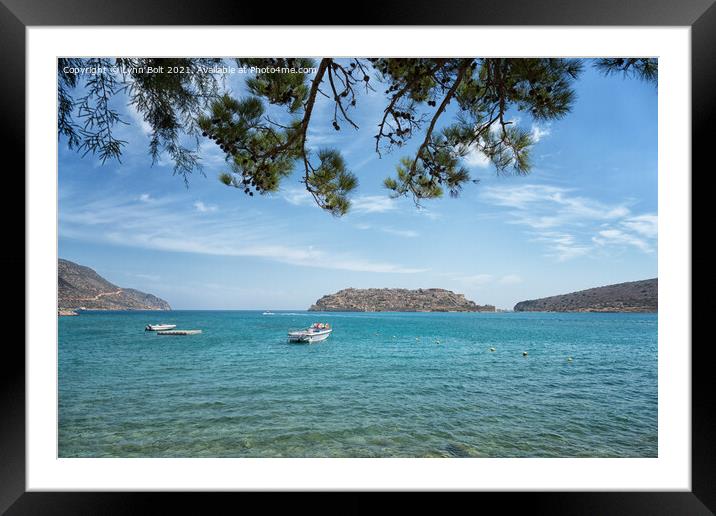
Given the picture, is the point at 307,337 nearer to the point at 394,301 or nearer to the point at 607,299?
the point at 394,301

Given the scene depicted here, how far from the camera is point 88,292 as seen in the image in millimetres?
10789

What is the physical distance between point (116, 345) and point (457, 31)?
13.4 metres

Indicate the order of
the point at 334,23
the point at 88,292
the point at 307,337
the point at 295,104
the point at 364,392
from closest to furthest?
the point at 334,23 < the point at 295,104 < the point at 364,392 < the point at 88,292 < the point at 307,337

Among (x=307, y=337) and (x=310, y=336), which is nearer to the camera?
(x=307, y=337)

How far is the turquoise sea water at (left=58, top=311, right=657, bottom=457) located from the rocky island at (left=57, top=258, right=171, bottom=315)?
4.11ft

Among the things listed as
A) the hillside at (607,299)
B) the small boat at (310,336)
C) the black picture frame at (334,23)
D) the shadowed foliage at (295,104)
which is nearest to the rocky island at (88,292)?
the small boat at (310,336)

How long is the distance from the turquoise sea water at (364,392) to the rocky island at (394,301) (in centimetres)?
111

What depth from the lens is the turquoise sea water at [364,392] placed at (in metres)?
4.16

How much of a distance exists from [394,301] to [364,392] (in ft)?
28.3

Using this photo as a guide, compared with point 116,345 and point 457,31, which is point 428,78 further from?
point 116,345

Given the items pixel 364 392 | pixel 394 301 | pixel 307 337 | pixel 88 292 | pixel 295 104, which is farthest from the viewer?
pixel 394 301

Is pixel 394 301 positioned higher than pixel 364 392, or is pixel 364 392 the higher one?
pixel 394 301

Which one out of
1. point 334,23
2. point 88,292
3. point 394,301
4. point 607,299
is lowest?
point 394,301

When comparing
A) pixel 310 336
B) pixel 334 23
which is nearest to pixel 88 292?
pixel 310 336
